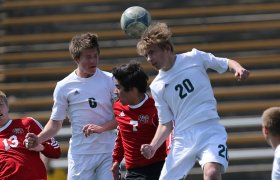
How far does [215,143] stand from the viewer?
5.43 m

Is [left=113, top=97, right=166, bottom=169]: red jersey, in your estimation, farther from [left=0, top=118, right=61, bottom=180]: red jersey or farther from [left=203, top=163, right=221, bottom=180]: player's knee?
[left=203, top=163, right=221, bottom=180]: player's knee

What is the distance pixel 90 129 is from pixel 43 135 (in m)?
0.40

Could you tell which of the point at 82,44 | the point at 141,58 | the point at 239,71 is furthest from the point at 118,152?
the point at 141,58

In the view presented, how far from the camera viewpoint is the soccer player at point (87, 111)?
6199 mm

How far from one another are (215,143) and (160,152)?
80 cm

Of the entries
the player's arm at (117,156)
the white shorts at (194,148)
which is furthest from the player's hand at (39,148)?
the white shorts at (194,148)

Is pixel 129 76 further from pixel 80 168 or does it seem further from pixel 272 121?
pixel 272 121

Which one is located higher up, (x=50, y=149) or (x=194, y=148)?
(x=194, y=148)

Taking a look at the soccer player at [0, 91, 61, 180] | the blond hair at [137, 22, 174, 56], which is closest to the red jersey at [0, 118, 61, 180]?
the soccer player at [0, 91, 61, 180]

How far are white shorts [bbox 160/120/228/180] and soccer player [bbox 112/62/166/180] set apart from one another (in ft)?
1.87

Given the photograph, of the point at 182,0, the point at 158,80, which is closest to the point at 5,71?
the point at 182,0

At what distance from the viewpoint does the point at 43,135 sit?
20.4 feet

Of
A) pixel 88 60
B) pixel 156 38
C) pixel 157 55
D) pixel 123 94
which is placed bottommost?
pixel 123 94

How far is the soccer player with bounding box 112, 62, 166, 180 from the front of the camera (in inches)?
237
